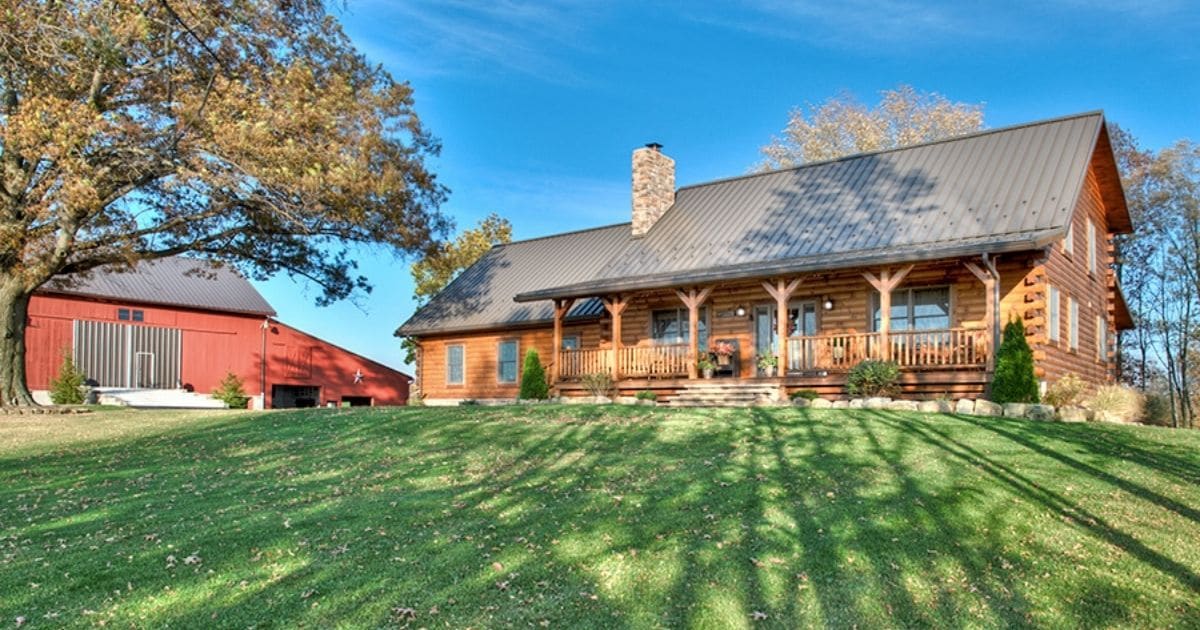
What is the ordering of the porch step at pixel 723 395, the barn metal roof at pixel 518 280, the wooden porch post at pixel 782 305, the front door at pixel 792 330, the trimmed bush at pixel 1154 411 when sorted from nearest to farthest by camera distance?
the wooden porch post at pixel 782 305 < the porch step at pixel 723 395 < the front door at pixel 792 330 < the trimmed bush at pixel 1154 411 < the barn metal roof at pixel 518 280

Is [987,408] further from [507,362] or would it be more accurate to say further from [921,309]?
[507,362]

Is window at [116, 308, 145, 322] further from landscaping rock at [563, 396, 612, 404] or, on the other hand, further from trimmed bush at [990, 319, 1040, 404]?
trimmed bush at [990, 319, 1040, 404]

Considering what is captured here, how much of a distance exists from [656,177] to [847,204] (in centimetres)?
586

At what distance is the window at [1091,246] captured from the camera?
20.2 meters

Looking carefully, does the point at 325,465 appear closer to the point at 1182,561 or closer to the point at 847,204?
the point at 1182,561

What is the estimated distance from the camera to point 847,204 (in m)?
19.3

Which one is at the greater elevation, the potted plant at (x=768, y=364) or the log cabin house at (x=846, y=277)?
the log cabin house at (x=846, y=277)

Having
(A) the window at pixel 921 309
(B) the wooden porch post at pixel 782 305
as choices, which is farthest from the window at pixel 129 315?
(A) the window at pixel 921 309

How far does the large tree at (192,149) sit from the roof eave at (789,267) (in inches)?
163

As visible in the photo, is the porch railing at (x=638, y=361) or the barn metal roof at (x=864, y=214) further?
the porch railing at (x=638, y=361)

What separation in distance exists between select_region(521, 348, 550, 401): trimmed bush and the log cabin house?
0.34m

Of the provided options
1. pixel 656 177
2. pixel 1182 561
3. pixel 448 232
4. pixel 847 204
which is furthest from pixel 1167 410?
pixel 448 232

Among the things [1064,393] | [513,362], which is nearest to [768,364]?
[1064,393]

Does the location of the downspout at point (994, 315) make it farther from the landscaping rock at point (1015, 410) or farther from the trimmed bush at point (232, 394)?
the trimmed bush at point (232, 394)
